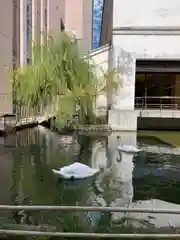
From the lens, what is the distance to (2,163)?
34.2 feet

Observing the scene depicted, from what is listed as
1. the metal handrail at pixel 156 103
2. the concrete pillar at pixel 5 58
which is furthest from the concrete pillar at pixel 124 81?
the concrete pillar at pixel 5 58

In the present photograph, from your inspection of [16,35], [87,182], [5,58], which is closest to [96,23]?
[16,35]

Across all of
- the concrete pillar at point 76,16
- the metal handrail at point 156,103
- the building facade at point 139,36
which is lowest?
the metal handrail at point 156,103

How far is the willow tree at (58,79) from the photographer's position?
19734 millimetres

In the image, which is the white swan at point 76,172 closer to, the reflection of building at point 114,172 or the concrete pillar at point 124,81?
the reflection of building at point 114,172

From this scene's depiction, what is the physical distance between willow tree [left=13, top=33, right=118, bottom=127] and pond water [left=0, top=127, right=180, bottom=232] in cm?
550

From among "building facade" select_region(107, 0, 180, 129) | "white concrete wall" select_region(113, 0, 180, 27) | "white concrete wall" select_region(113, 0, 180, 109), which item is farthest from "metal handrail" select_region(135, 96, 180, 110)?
"white concrete wall" select_region(113, 0, 180, 27)

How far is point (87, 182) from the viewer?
8.35 m

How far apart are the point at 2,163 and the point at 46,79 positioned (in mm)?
9908

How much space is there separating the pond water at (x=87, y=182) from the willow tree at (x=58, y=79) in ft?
18.0

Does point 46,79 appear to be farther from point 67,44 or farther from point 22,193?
point 22,193

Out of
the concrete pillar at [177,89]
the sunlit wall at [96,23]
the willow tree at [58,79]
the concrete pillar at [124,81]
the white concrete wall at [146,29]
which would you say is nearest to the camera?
the willow tree at [58,79]

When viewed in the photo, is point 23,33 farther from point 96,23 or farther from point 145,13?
point 96,23

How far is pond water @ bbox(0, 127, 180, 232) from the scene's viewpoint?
4840 mm
